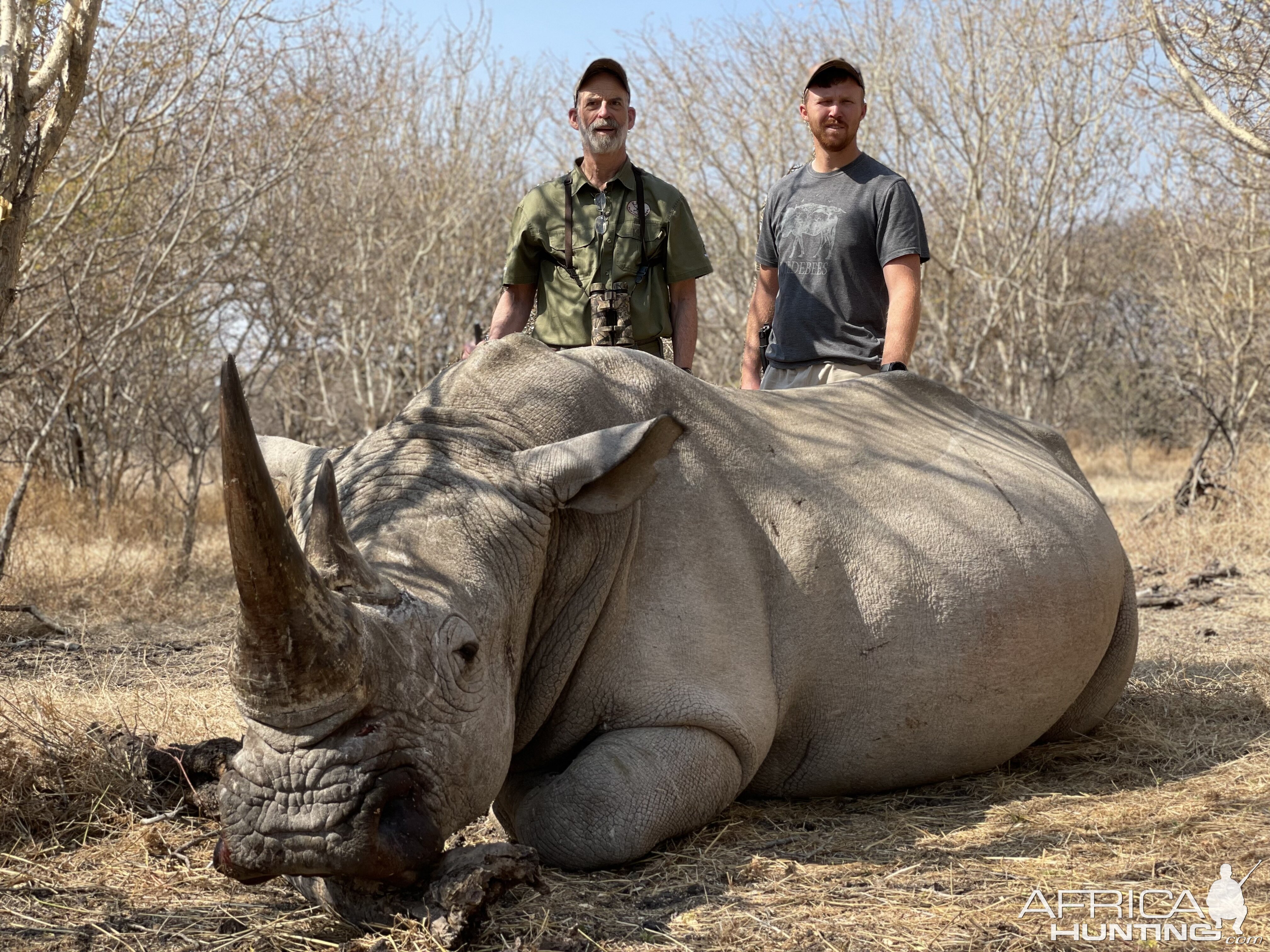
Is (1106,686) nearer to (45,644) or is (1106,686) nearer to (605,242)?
(605,242)

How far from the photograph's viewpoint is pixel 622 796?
134 inches

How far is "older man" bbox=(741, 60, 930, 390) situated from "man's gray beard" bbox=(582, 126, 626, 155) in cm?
76

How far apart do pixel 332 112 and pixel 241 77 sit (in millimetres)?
896

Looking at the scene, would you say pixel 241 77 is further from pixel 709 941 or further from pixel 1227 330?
pixel 1227 330

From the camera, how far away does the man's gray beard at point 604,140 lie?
5727 millimetres

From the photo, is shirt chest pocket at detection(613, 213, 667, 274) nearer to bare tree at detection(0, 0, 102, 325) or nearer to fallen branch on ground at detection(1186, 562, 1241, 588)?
bare tree at detection(0, 0, 102, 325)

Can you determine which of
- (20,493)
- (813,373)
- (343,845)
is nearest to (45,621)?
(20,493)

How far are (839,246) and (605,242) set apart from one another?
1061mm

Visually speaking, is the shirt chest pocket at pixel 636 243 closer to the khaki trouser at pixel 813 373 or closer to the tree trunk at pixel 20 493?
the khaki trouser at pixel 813 373

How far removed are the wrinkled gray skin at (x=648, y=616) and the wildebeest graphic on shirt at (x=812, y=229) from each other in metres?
1.00

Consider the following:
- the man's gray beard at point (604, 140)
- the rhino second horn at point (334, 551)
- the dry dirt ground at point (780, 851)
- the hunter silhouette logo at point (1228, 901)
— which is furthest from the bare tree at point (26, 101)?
the hunter silhouette logo at point (1228, 901)

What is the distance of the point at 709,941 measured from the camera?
2.84 m

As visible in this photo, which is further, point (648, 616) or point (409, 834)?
point (648, 616)

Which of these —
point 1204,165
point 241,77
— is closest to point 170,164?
point 241,77
